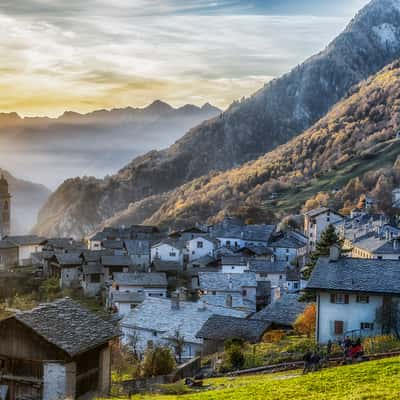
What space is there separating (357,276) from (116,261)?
5051 cm

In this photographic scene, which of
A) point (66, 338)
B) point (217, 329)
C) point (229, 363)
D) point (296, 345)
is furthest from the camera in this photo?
point (217, 329)

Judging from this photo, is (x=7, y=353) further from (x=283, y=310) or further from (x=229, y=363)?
(x=283, y=310)

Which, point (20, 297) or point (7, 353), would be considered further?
point (20, 297)

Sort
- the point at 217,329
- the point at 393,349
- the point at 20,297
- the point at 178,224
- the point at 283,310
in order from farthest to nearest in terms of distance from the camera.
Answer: the point at 178,224 → the point at 20,297 → the point at 283,310 → the point at 217,329 → the point at 393,349

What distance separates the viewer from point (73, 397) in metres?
24.0

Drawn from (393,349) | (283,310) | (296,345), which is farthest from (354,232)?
(393,349)

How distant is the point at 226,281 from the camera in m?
66.9

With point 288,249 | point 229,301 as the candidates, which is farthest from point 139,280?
point 288,249

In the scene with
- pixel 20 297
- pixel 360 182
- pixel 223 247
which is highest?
pixel 360 182

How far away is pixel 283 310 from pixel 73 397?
27519 mm

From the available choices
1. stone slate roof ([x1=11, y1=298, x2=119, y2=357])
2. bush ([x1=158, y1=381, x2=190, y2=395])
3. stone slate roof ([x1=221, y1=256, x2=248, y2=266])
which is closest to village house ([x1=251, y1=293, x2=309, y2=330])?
bush ([x1=158, y1=381, x2=190, y2=395])

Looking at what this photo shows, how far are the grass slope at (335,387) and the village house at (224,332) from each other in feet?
60.4

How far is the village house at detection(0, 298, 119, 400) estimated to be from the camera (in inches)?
930

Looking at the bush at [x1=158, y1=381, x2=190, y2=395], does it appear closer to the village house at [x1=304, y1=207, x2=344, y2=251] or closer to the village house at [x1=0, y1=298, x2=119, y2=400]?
the village house at [x1=0, y1=298, x2=119, y2=400]
